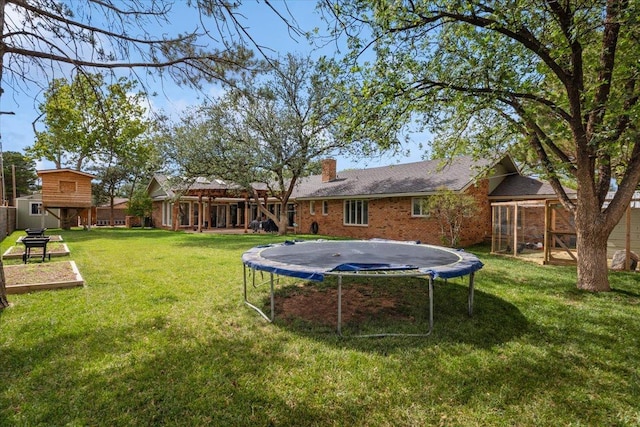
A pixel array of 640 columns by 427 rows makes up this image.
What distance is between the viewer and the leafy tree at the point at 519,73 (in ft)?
16.6

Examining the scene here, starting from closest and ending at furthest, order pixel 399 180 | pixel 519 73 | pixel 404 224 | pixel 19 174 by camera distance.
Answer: pixel 519 73
pixel 404 224
pixel 399 180
pixel 19 174

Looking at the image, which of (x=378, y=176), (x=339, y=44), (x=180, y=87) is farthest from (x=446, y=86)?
(x=378, y=176)

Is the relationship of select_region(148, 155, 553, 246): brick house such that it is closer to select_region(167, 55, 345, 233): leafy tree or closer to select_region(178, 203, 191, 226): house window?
select_region(178, 203, 191, 226): house window

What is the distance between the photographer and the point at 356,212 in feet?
56.8

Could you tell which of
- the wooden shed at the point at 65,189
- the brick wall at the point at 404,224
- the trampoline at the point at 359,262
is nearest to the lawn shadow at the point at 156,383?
the trampoline at the point at 359,262

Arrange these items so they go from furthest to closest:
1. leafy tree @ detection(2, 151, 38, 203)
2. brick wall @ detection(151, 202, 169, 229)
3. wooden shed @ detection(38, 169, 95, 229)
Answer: leafy tree @ detection(2, 151, 38, 203)
brick wall @ detection(151, 202, 169, 229)
wooden shed @ detection(38, 169, 95, 229)

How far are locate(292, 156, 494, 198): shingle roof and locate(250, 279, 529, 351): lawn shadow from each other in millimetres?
6596

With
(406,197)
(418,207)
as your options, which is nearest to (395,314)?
(418,207)

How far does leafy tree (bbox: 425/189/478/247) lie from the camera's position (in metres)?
11.6

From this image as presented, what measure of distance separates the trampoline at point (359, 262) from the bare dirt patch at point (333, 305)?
1.57 feet

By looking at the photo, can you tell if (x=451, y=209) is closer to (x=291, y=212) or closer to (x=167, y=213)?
(x=291, y=212)

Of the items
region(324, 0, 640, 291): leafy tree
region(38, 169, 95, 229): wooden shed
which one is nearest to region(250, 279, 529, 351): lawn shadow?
region(324, 0, 640, 291): leafy tree

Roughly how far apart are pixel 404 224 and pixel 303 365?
40.8 ft

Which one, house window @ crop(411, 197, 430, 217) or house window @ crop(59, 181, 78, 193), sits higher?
house window @ crop(59, 181, 78, 193)
